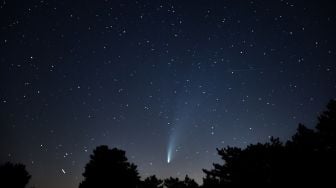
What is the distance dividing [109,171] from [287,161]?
30.3 ft

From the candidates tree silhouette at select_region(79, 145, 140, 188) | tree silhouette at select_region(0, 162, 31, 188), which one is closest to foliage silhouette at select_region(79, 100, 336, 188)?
tree silhouette at select_region(79, 145, 140, 188)

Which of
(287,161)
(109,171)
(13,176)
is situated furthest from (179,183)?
(13,176)

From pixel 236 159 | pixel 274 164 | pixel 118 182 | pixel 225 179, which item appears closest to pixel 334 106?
pixel 274 164

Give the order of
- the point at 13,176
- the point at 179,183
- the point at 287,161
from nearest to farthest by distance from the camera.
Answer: the point at 287,161, the point at 179,183, the point at 13,176

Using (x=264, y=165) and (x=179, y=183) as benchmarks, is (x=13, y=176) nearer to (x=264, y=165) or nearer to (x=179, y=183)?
(x=179, y=183)

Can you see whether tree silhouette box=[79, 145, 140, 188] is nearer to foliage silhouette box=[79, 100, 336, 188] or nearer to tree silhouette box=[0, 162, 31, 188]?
foliage silhouette box=[79, 100, 336, 188]

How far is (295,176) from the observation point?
10.9 m

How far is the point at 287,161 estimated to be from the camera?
11.4m

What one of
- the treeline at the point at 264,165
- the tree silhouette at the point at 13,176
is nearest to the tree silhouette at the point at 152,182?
the treeline at the point at 264,165

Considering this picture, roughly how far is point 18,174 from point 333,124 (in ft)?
63.0

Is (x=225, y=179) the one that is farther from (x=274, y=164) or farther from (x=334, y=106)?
(x=334, y=106)

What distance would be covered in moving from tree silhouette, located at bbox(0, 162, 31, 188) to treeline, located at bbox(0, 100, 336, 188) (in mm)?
7090

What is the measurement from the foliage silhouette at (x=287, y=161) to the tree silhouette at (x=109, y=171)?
468 cm

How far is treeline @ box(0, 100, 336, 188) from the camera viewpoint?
1071cm
